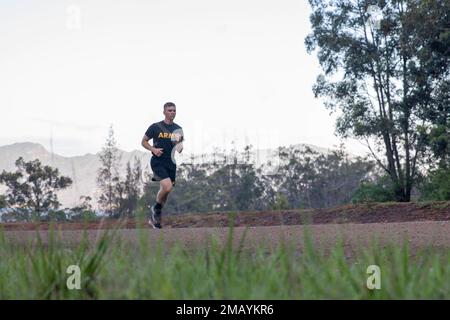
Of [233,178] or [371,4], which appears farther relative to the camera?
[233,178]

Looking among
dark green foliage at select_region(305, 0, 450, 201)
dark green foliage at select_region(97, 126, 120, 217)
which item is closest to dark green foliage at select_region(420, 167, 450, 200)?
dark green foliage at select_region(305, 0, 450, 201)

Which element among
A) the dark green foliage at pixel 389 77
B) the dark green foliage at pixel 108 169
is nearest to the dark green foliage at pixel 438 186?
the dark green foliage at pixel 389 77

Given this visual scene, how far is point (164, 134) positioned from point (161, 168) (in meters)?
0.61

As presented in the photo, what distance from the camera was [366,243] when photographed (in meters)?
8.55

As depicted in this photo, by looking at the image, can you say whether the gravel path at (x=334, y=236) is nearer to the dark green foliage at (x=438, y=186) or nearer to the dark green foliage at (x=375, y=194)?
the dark green foliage at (x=438, y=186)

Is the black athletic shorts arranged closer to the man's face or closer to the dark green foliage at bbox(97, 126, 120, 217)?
Answer: the man's face

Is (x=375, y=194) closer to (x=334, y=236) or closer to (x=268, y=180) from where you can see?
(x=268, y=180)

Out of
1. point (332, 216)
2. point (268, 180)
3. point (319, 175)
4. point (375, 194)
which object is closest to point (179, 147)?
point (332, 216)

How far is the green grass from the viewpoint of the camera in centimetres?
385

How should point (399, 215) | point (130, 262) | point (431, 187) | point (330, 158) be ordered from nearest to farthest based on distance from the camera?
point (130, 262) → point (399, 215) → point (431, 187) → point (330, 158)

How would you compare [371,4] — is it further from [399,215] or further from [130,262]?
[130,262]
